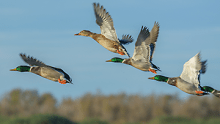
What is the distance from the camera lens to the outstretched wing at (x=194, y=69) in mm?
11889

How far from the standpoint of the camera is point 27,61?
10555mm

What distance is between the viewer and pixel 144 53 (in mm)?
12383

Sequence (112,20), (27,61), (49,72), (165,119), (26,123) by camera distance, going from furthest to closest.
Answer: (165,119) → (26,123) → (112,20) → (49,72) → (27,61)

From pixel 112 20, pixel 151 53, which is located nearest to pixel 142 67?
Result: pixel 151 53

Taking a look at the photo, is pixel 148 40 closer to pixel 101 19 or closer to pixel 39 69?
pixel 101 19

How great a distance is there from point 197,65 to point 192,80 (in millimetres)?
666

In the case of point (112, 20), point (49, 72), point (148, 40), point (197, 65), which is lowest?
point (49, 72)

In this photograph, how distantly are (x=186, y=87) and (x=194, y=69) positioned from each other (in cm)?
82

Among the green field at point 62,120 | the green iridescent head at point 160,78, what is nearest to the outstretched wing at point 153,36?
the green iridescent head at point 160,78

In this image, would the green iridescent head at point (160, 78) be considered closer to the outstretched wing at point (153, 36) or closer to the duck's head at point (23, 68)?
the outstretched wing at point (153, 36)

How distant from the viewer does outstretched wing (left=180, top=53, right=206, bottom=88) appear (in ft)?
39.0

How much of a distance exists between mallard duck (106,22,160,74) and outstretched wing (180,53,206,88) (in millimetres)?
1295

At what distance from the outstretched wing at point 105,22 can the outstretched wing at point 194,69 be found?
346cm

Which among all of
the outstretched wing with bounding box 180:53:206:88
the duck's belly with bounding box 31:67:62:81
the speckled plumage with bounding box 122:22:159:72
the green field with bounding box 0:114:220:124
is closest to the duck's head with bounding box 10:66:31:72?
the duck's belly with bounding box 31:67:62:81
